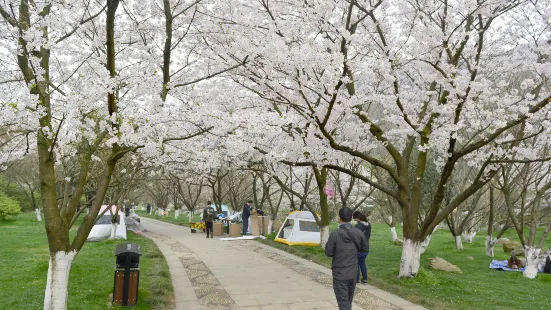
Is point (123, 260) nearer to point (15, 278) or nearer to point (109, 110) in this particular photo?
point (109, 110)

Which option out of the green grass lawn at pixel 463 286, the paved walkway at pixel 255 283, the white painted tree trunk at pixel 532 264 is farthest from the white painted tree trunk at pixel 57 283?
the white painted tree trunk at pixel 532 264

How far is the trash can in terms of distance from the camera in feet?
23.0

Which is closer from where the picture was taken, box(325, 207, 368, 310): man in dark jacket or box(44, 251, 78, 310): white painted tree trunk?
box(325, 207, 368, 310): man in dark jacket

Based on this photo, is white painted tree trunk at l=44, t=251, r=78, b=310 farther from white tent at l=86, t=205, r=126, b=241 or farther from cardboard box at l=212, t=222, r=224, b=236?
cardboard box at l=212, t=222, r=224, b=236

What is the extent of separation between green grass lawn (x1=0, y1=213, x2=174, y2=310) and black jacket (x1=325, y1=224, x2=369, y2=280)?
3.32 metres

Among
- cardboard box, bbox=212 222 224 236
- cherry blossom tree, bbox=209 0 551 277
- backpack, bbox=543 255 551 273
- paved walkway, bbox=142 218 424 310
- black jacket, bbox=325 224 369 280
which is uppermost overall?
A: cherry blossom tree, bbox=209 0 551 277

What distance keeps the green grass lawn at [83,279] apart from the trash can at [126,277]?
23cm

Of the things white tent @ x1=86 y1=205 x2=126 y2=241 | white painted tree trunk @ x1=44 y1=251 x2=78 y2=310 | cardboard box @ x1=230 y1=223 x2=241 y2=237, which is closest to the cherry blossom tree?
white painted tree trunk @ x1=44 y1=251 x2=78 y2=310

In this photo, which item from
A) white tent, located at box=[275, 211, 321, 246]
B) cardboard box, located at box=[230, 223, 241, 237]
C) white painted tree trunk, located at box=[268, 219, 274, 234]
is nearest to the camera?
white tent, located at box=[275, 211, 321, 246]

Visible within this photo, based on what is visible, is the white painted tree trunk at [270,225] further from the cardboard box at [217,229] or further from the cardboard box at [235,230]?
the cardboard box at [217,229]

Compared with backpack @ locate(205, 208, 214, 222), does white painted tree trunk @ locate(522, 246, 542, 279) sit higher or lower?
lower

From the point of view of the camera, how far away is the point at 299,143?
11500 mm

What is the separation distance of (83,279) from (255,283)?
3941 mm

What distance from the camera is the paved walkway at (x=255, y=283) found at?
7.65 meters
